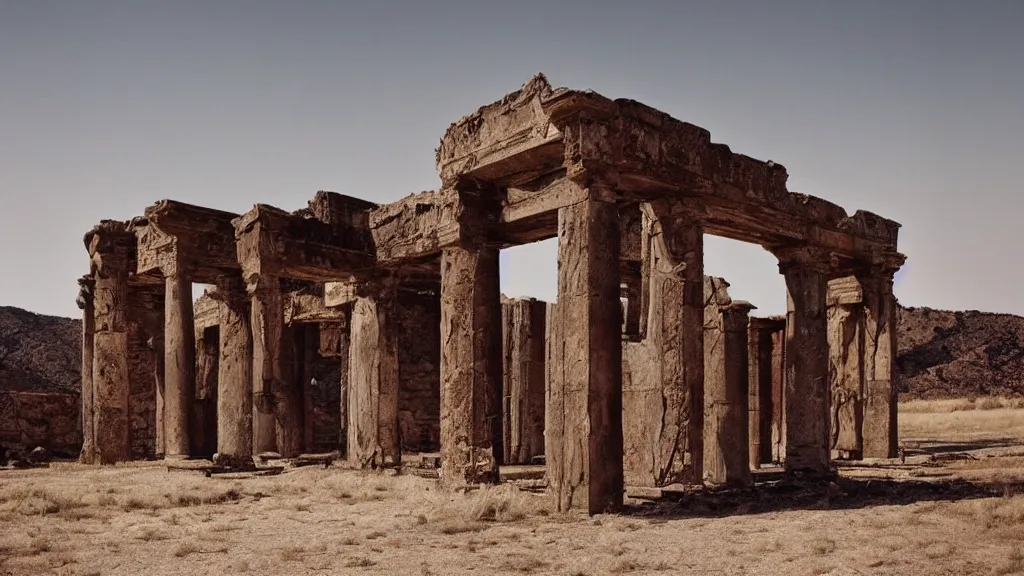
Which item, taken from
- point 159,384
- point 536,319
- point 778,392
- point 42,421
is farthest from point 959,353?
point 42,421

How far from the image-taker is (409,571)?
6.72 meters

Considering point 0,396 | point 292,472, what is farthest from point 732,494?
point 0,396

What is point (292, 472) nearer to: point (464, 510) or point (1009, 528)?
point (464, 510)

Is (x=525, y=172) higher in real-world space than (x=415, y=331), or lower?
higher

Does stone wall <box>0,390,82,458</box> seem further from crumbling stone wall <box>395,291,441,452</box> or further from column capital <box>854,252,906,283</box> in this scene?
column capital <box>854,252,906,283</box>

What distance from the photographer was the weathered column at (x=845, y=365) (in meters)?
17.4

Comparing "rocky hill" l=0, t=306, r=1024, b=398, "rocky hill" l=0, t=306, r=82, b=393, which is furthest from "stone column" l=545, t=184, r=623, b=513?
"rocky hill" l=0, t=306, r=1024, b=398

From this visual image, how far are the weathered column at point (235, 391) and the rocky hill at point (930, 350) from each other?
58.7 feet

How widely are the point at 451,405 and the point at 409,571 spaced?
5.39m

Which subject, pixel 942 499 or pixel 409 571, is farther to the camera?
pixel 942 499

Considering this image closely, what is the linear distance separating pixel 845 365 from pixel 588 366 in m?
10.4

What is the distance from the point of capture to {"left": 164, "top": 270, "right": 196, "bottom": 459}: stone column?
1655 centimetres

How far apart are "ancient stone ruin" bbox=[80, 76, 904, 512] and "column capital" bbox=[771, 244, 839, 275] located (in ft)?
0.15

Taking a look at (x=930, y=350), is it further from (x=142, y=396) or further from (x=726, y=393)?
(x=142, y=396)
